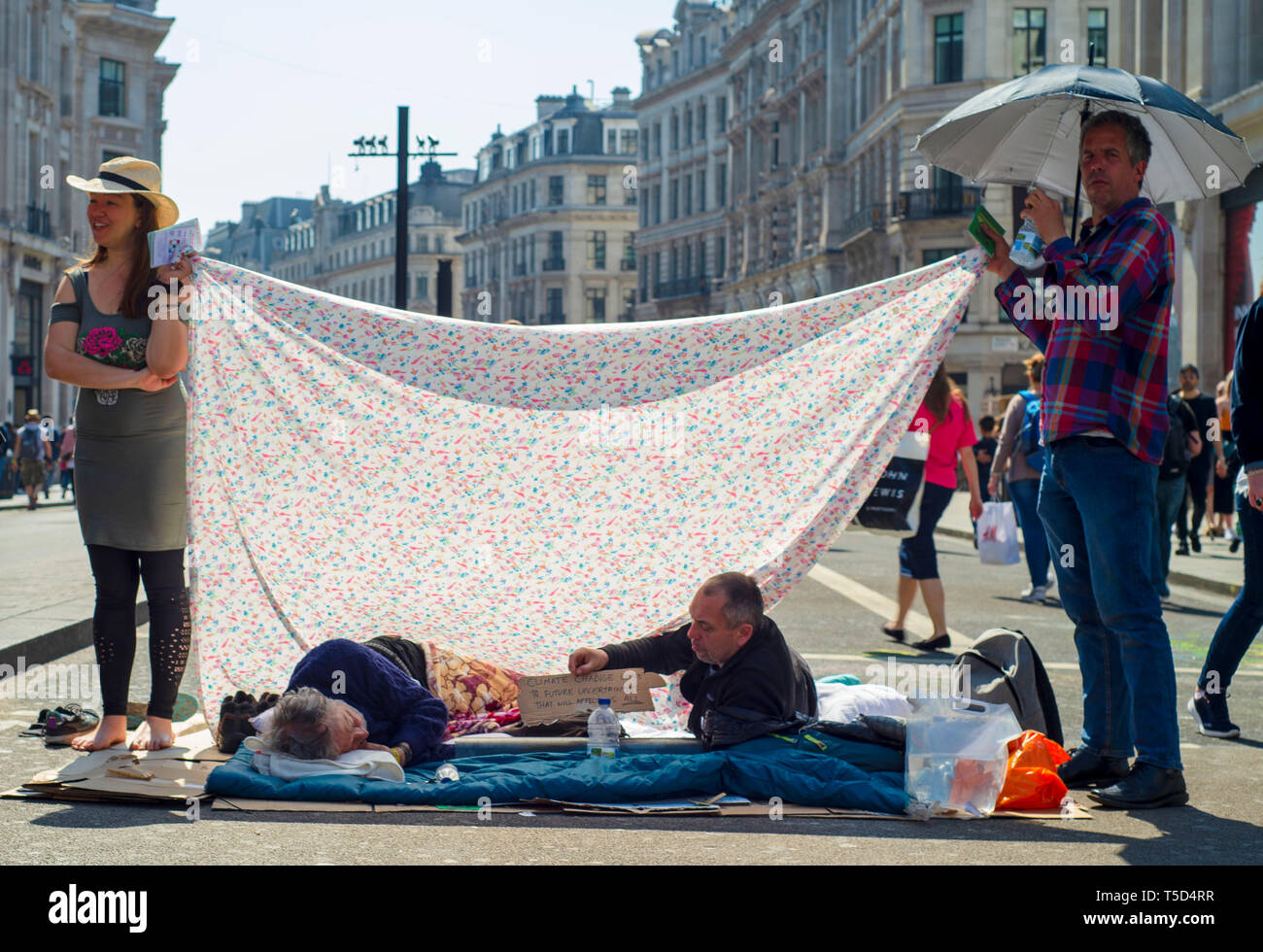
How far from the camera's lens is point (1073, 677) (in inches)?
342

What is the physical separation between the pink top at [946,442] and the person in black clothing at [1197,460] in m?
5.09

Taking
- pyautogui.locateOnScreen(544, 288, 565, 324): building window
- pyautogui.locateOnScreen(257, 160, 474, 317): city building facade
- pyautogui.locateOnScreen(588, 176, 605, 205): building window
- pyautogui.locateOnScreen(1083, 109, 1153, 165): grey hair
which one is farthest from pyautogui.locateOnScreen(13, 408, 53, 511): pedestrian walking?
pyautogui.locateOnScreen(257, 160, 474, 317): city building facade

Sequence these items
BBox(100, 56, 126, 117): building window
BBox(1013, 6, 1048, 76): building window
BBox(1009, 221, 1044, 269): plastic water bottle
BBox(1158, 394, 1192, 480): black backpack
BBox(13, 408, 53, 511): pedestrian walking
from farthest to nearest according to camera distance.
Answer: BBox(100, 56, 126, 117): building window
BBox(1013, 6, 1048, 76): building window
BBox(13, 408, 53, 511): pedestrian walking
BBox(1158, 394, 1192, 480): black backpack
BBox(1009, 221, 1044, 269): plastic water bottle

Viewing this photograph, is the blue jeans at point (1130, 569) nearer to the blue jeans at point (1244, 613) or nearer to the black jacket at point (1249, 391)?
the black jacket at point (1249, 391)

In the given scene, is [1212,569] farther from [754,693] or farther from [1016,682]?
[754,693]

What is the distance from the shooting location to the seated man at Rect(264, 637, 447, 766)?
5.54m

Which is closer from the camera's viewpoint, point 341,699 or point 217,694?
point 341,699

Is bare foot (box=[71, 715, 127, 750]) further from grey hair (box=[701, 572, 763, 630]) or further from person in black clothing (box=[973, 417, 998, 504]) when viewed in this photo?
person in black clothing (box=[973, 417, 998, 504])

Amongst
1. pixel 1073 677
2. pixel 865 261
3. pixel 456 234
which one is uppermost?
pixel 456 234

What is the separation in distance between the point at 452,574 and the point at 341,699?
0.97 meters

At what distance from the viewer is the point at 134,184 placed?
609 centimetres

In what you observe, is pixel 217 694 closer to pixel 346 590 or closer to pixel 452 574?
Answer: pixel 346 590

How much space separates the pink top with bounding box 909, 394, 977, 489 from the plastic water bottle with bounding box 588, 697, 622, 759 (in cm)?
477
